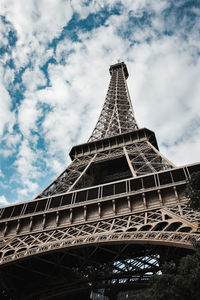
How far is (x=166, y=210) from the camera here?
14.7m

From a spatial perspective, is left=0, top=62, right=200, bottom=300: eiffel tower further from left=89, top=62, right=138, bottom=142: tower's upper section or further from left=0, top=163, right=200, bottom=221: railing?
left=89, top=62, right=138, bottom=142: tower's upper section

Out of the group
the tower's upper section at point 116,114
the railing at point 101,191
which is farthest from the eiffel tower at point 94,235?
the tower's upper section at point 116,114

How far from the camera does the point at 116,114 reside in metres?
38.3

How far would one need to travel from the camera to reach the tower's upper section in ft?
115

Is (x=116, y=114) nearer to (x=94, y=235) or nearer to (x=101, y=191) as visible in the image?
(x=101, y=191)

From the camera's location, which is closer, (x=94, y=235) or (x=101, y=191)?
(x=94, y=235)

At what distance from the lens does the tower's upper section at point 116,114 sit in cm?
3497

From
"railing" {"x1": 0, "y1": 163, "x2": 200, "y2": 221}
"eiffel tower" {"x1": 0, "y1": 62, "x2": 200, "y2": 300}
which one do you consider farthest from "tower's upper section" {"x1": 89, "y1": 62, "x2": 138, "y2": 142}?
"railing" {"x1": 0, "y1": 163, "x2": 200, "y2": 221}

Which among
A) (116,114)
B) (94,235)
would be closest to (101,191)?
(94,235)

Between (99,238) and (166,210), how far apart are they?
3741mm

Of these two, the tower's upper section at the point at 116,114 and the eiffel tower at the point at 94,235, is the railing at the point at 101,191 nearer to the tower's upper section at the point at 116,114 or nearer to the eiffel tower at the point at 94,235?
the eiffel tower at the point at 94,235

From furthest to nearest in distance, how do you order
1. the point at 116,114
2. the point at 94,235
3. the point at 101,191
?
1. the point at 116,114
2. the point at 101,191
3. the point at 94,235

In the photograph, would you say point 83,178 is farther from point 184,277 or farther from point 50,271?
point 184,277

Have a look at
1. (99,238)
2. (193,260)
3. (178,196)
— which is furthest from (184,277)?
(178,196)
